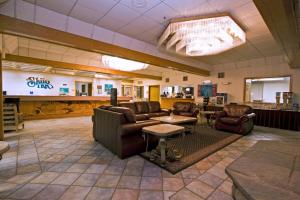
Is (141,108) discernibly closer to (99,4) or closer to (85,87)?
(99,4)

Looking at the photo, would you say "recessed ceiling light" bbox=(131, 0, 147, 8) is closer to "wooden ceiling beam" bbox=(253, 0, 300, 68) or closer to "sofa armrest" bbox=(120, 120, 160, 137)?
"wooden ceiling beam" bbox=(253, 0, 300, 68)

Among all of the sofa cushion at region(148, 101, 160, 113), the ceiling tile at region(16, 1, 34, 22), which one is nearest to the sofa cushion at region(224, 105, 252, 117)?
the sofa cushion at region(148, 101, 160, 113)

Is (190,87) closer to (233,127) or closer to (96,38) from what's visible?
(233,127)

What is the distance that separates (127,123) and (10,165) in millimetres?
2020

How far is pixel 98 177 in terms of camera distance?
209cm

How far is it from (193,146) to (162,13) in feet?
9.48

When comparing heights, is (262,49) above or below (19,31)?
above

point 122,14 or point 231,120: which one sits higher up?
point 122,14

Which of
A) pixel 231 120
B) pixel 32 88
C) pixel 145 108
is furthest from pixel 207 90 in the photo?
pixel 32 88

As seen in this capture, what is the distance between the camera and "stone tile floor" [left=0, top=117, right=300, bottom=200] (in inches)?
68.7

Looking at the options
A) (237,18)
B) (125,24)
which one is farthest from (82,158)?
(237,18)

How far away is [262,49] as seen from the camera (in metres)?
4.78

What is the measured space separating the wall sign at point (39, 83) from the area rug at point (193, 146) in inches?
331

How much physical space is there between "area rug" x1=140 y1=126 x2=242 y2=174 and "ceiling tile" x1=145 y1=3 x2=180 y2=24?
271 centimetres
